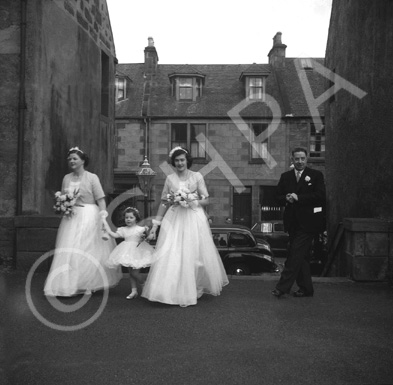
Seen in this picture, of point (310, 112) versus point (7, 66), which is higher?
point (310, 112)

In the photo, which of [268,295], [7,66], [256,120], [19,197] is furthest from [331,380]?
[256,120]

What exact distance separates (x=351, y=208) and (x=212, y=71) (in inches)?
737

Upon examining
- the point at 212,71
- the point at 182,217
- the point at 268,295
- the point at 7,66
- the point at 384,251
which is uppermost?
the point at 212,71

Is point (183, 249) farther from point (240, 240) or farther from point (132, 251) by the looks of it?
point (240, 240)

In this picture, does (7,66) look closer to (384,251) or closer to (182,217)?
(182,217)

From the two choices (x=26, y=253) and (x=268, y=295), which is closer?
(x=268, y=295)

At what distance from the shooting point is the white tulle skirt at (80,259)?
18.6ft

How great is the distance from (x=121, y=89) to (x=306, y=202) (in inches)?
845

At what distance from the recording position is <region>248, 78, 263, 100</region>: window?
1000 inches

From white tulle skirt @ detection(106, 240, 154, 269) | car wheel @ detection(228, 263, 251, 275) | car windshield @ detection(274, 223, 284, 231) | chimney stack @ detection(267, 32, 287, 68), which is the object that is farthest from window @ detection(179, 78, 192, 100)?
white tulle skirt @ detection(106, 240, 154, 269)

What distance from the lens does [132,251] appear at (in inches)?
228

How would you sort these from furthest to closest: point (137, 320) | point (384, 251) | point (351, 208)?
point (351, 208), point (384, 251), point (137, 320)

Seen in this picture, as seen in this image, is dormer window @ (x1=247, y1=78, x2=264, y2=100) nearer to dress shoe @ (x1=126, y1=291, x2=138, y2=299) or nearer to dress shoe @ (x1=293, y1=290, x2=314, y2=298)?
dress shoe @ (x1=293, y1=290, x2=314, y2=298)

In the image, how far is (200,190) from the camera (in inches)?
232
